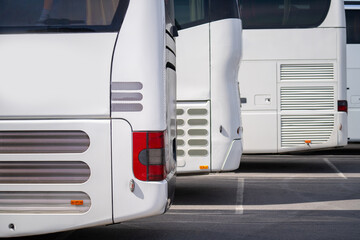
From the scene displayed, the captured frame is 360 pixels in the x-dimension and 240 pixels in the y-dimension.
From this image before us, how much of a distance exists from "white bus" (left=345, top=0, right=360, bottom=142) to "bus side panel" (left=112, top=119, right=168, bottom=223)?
11150 millimetres

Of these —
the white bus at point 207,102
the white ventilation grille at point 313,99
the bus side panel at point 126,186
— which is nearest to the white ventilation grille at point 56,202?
the bus side panel at point 126,186

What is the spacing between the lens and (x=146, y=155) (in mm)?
5730

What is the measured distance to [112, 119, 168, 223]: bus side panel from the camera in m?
5.71

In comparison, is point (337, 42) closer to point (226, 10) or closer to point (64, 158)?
point (226, 10)

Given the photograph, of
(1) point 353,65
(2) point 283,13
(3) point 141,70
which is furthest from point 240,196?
(1) point 353,65

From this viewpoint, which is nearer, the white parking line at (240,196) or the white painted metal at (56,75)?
the white painted metal at (56,75)

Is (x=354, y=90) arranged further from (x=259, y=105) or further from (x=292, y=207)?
(x=292, y=207)

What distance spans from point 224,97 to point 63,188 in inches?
172

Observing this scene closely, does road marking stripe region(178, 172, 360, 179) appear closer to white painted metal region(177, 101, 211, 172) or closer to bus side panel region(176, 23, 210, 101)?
white painted metal region(177, 101, 211, 172)

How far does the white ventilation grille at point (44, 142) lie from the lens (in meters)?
5.71

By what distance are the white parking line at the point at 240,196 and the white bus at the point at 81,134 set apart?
3.52m

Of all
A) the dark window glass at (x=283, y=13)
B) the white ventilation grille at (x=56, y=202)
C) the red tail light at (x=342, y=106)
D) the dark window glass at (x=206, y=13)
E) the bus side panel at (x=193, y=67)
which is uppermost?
the dark window glass at (x=283, y=13)

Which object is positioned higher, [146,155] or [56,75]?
[56,75]

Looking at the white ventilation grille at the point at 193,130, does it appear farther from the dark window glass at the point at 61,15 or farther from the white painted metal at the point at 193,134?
the dark window glass at the point at 61,15
